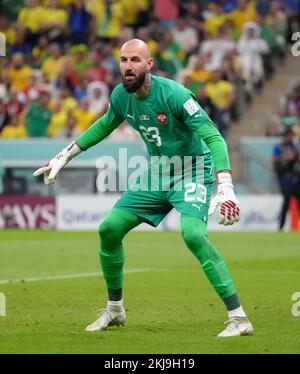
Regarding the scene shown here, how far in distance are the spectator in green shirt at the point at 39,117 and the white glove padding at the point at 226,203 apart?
17.0 m

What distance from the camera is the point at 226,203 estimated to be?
9.30 metres

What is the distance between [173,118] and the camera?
32.2 feet

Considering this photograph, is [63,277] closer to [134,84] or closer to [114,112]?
[114,112]

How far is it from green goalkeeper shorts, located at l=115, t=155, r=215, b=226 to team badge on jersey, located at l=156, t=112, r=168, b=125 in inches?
17.4

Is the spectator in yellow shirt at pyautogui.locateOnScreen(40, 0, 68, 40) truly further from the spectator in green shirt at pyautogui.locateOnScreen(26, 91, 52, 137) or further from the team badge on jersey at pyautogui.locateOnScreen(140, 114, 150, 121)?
the team badge on jersey at pyautogui.locateOnScreen(140, 114, 150, 121)

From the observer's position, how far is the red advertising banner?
24938 mm

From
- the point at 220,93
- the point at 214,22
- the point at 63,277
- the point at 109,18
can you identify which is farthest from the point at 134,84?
the point at 109,18

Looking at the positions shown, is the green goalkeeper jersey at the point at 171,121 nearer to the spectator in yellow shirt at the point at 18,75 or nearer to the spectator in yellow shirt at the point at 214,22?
the spectator in yellow shirt at the point at 18,75

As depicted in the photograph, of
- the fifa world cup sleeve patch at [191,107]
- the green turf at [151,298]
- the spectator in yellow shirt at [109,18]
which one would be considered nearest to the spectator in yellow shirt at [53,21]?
the spectator in yellow shirt at [109,18]

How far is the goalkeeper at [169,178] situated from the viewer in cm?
947

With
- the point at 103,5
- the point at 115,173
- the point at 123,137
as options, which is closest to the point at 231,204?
the point at 115,173

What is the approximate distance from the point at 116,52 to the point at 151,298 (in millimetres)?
16909

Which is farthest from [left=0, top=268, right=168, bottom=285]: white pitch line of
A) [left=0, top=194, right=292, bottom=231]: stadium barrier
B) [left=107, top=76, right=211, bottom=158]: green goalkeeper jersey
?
[left=0, top=194, right=292, bottom=231]: stadium barrier

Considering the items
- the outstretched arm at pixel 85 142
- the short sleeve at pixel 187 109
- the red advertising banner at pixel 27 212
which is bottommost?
the red advertising banner at pixel 27 212
